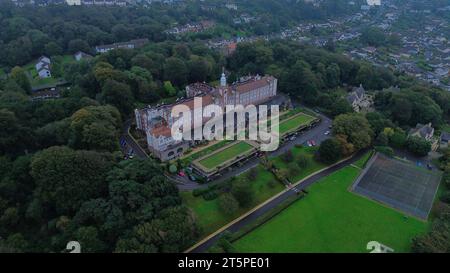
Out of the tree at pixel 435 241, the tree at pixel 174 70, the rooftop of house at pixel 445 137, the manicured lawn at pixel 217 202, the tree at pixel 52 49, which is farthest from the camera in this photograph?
the tree at pixel 52 49

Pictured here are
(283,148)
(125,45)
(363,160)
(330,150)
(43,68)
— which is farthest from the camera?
(125,45)

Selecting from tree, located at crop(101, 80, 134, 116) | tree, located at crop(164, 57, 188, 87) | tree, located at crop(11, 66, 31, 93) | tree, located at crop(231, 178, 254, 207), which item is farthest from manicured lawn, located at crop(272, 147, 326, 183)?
tree, located at crop(11, 66, 31, 93)

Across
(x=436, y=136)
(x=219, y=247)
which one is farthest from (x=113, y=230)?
(x=436, y=136)

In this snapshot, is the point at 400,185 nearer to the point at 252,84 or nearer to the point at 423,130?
the point at 423,130

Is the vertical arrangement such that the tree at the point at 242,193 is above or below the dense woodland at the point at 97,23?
below

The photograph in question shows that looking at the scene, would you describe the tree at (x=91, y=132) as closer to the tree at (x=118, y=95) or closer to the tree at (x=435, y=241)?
the tree at (x=118, y=95)

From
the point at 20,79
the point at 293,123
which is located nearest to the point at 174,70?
the point at 293,123

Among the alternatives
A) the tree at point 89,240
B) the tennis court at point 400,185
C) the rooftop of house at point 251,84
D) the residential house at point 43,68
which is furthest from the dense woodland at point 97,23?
the tennis court at point 400,185
